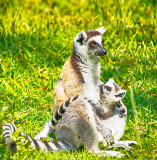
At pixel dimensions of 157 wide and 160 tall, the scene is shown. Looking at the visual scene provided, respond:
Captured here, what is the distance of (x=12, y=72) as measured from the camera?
5.53m

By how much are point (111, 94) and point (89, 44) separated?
0.65 meters

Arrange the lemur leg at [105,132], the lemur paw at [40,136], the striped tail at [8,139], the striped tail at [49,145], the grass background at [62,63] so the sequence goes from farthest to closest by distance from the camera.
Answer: the grass background at [62,63], the lemur paw at [40,136], the lemur leg at [105,132], the striped tail at [49,145], the striped tail at [8,139]

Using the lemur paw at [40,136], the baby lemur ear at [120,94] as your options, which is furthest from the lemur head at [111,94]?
the lemur paw at [40,136]

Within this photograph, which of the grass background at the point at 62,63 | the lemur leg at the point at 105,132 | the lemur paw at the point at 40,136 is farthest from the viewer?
the grass background at the point at 62,63

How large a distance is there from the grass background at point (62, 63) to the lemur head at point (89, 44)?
36.9 inches

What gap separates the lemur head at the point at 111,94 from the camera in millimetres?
3920

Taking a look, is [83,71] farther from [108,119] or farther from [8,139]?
[8,139]

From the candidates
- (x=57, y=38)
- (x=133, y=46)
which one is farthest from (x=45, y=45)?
(x=133, y=46)

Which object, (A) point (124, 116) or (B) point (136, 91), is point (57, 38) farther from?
(A) point (124, 116)

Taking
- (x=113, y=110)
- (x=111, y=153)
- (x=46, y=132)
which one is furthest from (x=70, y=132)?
(x=113, y=110)

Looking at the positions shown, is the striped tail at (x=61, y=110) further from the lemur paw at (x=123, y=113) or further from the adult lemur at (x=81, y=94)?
the lemur paw at (x=123, y=113)

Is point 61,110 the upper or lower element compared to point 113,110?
upper

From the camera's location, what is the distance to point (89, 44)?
12.9 feet

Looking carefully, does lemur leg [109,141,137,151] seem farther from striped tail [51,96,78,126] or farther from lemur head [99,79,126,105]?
striped tail [51,96,78,126]
